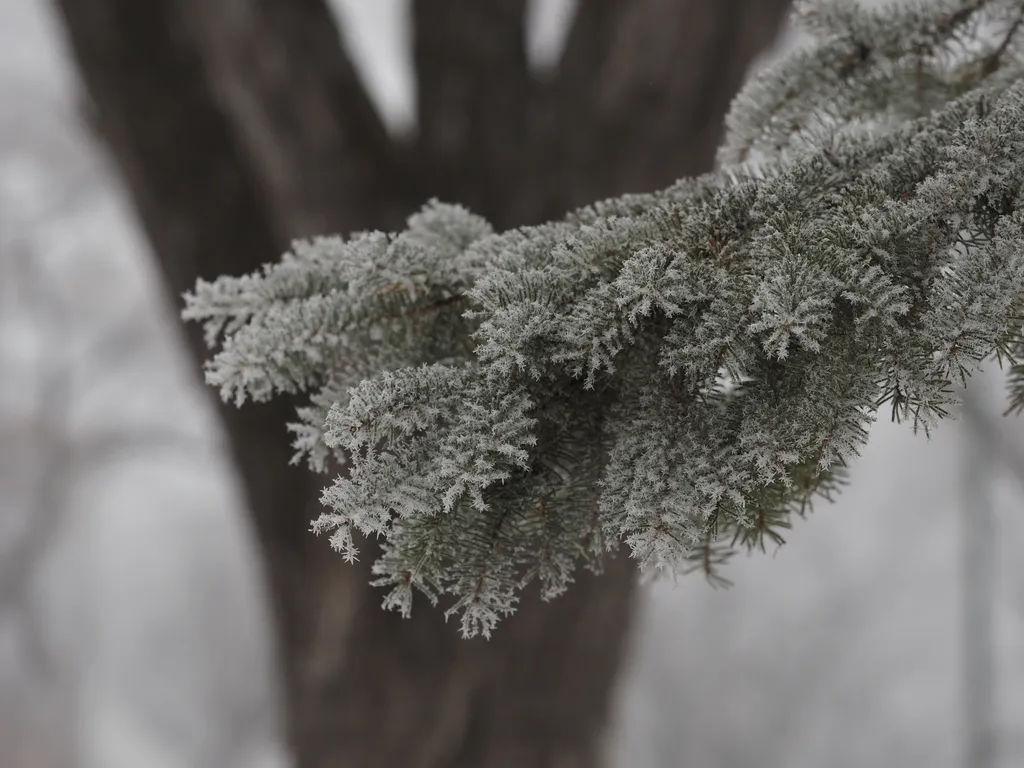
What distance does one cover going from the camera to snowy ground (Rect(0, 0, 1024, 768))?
605 cm

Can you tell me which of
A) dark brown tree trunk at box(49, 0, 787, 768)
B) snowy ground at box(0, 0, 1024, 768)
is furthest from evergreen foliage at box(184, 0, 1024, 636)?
snowy ground at box(0, 0, 1024, 768)

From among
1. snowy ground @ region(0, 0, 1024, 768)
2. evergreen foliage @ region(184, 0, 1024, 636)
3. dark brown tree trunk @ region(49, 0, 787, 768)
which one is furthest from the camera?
snowy ground @ region(0, 0, 1024, 768)

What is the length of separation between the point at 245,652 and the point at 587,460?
7.47m

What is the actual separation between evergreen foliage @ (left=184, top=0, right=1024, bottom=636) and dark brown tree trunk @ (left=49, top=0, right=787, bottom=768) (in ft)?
3.42

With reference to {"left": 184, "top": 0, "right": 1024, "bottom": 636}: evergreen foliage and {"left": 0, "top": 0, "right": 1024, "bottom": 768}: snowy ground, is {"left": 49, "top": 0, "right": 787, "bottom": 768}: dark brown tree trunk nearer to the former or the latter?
{"left": 184, "top": 0, "right": 1024, "bottom": 636}: evergreen foliage

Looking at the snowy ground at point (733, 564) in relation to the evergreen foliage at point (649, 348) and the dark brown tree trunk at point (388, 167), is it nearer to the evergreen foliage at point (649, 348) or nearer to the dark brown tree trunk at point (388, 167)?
the dark brown tree trunk at point (388, 167)

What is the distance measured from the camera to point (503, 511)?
426 mm

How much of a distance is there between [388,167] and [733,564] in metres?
5.24

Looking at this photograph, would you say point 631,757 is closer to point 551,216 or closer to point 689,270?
point 551,216

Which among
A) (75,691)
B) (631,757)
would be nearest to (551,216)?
(631,757)

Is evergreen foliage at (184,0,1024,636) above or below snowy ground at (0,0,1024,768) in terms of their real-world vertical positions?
below

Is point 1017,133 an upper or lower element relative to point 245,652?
lower

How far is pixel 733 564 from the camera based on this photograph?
6.25 m

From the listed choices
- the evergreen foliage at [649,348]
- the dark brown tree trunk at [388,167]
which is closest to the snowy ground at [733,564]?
the dark brown tree trunk at [388,167]
